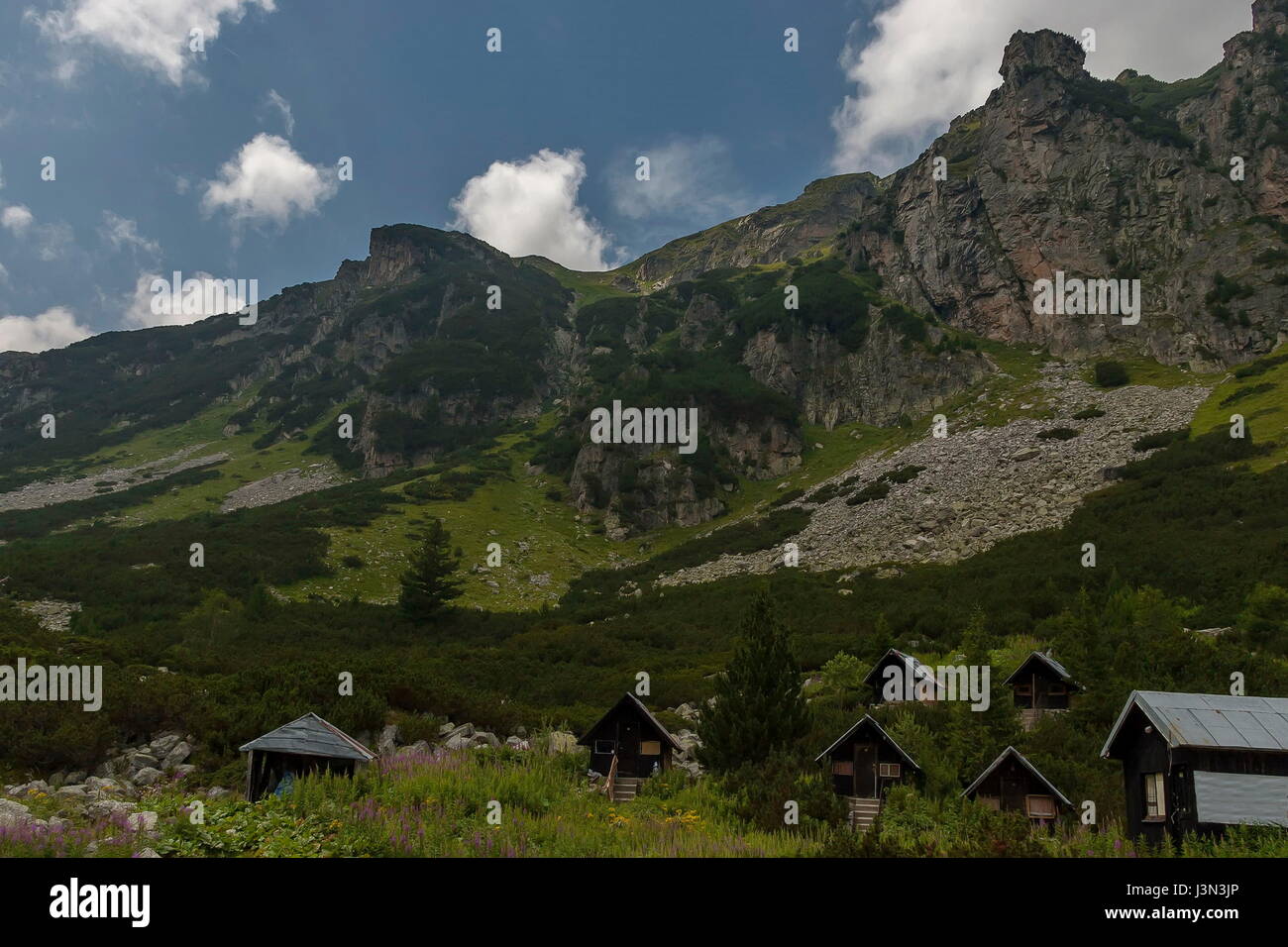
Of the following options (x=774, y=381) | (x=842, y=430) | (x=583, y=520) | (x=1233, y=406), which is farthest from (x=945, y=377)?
(x=583, y=520)

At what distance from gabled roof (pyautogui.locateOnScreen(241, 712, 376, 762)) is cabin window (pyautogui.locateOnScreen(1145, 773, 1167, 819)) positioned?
14952mm

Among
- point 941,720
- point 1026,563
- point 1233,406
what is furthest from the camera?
point 1233,406

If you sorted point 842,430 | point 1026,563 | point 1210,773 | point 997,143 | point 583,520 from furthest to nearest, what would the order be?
point 997,143 → point 842,430 → point 583,520 → point 1026,563 → point 1210,773

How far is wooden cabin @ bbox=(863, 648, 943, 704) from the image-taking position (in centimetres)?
2723

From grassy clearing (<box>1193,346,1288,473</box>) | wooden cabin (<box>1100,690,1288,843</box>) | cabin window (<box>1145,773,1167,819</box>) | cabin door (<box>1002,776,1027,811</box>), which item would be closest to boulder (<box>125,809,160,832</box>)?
wooden cabin (<box>1100,690,1288,843</box>)

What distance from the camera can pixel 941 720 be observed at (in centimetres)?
2431

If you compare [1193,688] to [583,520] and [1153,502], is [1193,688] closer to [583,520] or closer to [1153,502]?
[1153,502]

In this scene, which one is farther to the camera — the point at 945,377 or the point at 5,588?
the point at 945,377

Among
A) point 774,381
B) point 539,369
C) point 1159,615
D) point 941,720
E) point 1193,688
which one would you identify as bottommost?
point 941,720

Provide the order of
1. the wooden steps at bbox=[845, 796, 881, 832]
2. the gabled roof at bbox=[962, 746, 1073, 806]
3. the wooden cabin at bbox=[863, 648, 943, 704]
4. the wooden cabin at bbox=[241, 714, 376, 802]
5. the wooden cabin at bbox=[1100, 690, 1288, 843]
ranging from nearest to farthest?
the wooden cabin at bbox=[241, 714, 376, 802], the wooden cabin at bbox=[1100, 690, 1288, 843], the gabled roof at bbox=[962, 746, 1073, 806], the wooden steps at bbox=[845, 796, 881, 832], the wooden cabin at bbox=[863, 648, 943, 704]

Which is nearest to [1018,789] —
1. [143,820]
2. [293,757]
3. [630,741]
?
[630,741]

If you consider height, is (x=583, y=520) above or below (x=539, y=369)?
below

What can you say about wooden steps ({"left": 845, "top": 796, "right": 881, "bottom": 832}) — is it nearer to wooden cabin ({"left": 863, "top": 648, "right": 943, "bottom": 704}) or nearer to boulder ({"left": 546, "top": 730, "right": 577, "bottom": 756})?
boulder ({"left": 546, "top": 730, "right": 577, "bottom": 756})

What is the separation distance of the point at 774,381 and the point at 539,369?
176 ft
